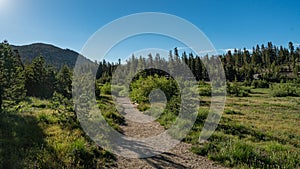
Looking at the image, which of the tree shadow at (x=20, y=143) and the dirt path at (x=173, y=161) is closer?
the tree shadow at (x=20, y=143)

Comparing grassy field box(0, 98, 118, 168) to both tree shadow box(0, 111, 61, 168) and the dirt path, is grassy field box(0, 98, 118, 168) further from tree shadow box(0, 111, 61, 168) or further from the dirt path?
the dirt path

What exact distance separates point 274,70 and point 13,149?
97.8 metres

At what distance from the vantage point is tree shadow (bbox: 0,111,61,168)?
265 inches

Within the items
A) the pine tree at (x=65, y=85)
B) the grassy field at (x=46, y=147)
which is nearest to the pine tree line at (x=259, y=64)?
the pine tree at (x=65, y=85)

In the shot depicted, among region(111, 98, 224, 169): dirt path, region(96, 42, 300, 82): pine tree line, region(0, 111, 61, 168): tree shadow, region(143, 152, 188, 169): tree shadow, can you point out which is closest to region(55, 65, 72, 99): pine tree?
region(0, 111, 61, 168): tree shadow

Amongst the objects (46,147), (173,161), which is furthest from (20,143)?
(173,161)

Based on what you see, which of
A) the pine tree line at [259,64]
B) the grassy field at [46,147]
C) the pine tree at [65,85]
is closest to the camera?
the grassy field at [46,147]

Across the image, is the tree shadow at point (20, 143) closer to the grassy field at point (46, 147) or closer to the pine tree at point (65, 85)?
the grassy field at point (46, 147)

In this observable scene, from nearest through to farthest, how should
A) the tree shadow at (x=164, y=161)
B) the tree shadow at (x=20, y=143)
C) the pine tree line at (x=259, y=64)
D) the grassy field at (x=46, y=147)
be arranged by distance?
the tree shadow at (x=20, y=143) → the grassy field at (x=46, y=147) → the tree shadow at (x=164, y=161) → the pine tree line at (x=259, y=64)

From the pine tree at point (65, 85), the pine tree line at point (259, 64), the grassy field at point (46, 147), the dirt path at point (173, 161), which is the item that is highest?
the pine tree line at point (259, 64)

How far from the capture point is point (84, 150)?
7762 mm

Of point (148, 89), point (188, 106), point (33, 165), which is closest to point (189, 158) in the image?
point (33, 165)

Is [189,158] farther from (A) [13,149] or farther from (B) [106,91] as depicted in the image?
(B) [106,91]

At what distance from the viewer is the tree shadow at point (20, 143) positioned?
22.1 feet
